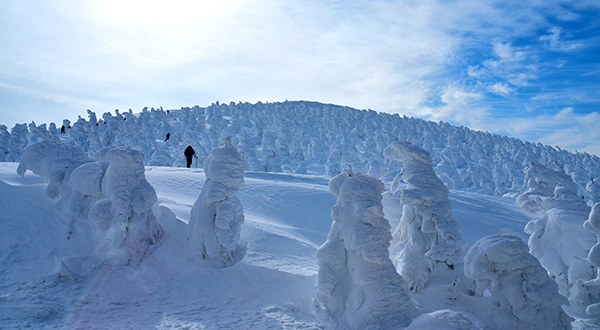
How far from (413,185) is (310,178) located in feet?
36.7

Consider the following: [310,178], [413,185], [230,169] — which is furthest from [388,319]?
[310,178]

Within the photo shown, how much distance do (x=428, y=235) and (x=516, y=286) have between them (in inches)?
78.1

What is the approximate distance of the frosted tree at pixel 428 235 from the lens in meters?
6.21

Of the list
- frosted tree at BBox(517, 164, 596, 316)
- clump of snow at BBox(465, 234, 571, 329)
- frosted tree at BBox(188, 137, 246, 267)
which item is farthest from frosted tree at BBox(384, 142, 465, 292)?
frosted tree at BBox(188, 137, 246, 267)

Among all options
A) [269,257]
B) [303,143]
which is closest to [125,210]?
[269,257]

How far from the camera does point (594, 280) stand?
19.4 ft

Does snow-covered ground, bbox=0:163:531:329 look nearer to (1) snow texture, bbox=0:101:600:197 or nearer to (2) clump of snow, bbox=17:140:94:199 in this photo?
(2) clump of snow, bbox=17:140:94:199

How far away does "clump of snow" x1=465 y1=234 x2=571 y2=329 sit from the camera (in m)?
4.54

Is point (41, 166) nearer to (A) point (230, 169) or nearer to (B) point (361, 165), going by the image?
(A) point (230, 169)

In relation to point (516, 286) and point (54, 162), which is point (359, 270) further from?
point (54, 162)

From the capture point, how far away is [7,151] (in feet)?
92.0

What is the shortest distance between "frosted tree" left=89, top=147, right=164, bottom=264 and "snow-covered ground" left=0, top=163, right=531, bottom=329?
275 millimetres

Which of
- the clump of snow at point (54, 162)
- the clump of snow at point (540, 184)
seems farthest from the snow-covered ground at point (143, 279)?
the clump of snow at point (540, 184)

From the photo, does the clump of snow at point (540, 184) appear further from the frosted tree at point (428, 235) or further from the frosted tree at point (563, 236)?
the frosted tree at point (428, 235)
